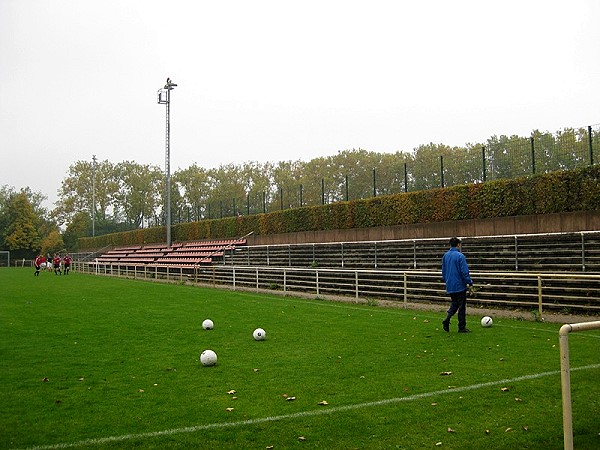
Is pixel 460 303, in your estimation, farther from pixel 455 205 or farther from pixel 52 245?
pixel 52 245

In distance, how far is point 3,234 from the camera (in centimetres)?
8494

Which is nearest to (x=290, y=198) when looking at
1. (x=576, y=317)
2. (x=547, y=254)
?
(x=547, y=254)

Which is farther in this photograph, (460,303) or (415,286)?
(415,286)

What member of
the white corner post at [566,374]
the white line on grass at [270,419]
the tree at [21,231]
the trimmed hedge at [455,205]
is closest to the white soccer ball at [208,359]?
the white line on grass at [270,419]

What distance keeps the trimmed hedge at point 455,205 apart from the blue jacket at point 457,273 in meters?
10.2

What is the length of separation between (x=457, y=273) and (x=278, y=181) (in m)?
65.3

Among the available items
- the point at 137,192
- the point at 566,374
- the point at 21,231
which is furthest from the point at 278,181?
the point at 566,374

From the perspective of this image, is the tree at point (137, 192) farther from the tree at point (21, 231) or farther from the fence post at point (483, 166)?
the fence post at point (483, 166)

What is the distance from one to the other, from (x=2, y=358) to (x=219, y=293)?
49.3ft

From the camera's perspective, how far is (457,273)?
11.4 m

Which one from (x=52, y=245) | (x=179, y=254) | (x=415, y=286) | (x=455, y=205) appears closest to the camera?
(x=415, y=286)

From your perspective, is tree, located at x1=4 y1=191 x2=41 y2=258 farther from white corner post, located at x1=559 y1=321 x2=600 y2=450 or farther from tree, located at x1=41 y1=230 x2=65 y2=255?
white corner post, located at x1=559 y1=321 x2=600 y2=450

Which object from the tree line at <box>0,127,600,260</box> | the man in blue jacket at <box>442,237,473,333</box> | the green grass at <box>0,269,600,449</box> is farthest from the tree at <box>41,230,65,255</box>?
the man in blue jacket at <box>442,237,473,333</box>

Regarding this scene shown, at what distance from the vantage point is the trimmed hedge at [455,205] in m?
20.1
